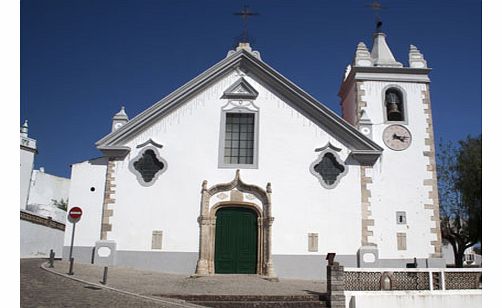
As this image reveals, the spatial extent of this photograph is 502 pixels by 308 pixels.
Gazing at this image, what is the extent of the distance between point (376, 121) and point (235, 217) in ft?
20.9

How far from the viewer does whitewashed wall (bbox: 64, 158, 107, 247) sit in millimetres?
14359

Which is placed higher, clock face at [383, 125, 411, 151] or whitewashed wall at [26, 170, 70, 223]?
clock face at [383, 125, 411, 151]

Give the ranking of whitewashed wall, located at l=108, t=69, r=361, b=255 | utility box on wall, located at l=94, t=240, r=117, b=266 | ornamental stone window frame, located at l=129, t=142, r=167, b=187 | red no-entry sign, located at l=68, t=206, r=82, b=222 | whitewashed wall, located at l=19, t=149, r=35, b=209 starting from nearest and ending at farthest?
red no-entry sign, located at l=68, t=206, r=82, b=222, utility box on wall, located at l=94, t=240, r=117, b=266, whitewashed wall, located at l=108, t=69, r=361, b=255, ornamental stone window frame, located at l=129, t=142, r=167, b=187, whitewashed wall, located at l=19, t=149, r=35, b=209

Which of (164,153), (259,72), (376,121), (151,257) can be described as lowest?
(151,257)

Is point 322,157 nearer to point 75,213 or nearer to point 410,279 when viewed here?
point 410,279

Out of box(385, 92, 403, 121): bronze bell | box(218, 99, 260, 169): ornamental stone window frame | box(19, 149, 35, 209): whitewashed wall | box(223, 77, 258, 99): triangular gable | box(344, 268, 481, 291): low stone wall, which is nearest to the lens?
box(344, 268, 481, 291): low stone wall

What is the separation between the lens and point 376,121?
53.6 feet

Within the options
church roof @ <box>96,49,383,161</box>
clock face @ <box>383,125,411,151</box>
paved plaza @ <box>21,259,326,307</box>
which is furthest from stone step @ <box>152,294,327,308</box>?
clock face @ <box>383,125,411,151</box>

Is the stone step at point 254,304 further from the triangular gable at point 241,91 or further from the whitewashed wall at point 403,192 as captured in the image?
Answer: the triangular gable at point 241,91

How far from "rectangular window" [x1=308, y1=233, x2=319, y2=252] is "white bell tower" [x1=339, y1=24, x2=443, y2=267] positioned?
4.63 ft

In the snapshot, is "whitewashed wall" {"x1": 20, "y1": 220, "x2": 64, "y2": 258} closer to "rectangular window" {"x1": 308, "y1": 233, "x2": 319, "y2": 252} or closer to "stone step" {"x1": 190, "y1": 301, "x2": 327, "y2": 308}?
"rectangular window" {"x1": 308, "y1": 233, "x2": 319, "y2": 252}

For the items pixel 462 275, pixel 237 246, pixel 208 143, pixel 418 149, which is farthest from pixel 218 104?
pixel 462 275

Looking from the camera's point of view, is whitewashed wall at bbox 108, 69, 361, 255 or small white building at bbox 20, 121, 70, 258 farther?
small white building at bbox 20, 121, 70, 258

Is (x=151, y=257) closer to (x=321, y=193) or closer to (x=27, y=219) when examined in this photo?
(x=321, y=193)
